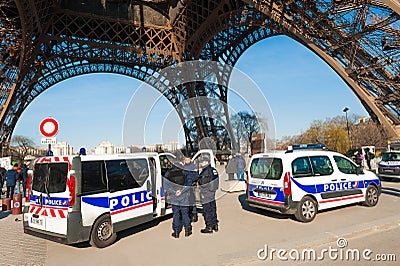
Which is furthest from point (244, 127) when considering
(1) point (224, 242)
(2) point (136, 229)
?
(1) point (224, 242)

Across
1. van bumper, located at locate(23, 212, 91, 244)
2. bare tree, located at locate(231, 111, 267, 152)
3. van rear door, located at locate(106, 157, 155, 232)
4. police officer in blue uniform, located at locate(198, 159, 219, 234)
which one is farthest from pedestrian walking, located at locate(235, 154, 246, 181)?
bare tree, located at locate(231, 111, 267, 152)

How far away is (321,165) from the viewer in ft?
24.1

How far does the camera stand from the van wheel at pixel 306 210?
21.9 ft

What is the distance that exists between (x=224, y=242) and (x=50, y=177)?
3390 mm

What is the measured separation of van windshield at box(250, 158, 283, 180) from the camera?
22.8 ft

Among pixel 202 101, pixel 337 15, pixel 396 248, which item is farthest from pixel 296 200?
pixel 202 101

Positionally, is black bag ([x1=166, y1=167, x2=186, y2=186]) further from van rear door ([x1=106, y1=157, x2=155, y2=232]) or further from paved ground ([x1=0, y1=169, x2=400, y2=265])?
paved ground ([x1=0, y1=169, x2=400, y2=265])

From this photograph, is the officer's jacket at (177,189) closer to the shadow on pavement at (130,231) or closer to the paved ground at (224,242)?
the paved ground at (224,242)

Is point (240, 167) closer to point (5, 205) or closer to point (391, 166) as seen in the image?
point (391, 166)

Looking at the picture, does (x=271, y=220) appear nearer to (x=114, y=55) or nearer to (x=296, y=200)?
(x=296, y=200)

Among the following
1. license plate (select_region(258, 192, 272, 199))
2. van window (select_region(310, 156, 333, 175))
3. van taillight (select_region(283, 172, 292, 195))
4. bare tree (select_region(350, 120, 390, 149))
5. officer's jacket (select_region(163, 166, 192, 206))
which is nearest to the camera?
officer's jacket (select_region(163, 166, 192, 206))

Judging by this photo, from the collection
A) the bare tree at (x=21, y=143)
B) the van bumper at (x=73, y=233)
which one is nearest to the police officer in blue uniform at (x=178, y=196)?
the van bumper at (x=73, y=233)

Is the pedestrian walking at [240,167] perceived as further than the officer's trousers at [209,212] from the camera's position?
Yes

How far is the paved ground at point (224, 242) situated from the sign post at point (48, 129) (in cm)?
225
